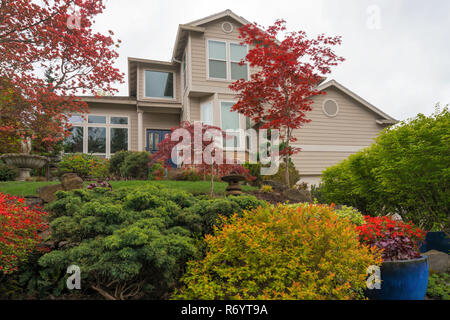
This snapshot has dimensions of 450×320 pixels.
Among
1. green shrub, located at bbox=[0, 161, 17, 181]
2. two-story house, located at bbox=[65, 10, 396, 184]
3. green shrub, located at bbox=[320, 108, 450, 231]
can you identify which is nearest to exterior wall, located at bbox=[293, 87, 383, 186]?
two-story house, located at bbox=[65, 10, 396, 184]

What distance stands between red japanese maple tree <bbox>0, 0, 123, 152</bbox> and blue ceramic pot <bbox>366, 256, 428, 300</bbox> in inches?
291

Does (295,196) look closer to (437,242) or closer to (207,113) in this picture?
(437,242)

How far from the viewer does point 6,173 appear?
9.10 m

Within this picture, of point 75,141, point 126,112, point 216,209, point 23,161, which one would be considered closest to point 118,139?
point 126,112

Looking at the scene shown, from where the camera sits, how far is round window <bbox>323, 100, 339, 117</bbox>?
44.6ft

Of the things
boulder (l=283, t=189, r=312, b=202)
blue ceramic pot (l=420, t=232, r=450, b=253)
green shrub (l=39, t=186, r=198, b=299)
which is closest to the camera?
green shrub (l=39, t=186, r=198, b=299)

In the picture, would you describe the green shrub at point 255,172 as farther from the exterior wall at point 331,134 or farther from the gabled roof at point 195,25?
the gabled roof at point 195,25

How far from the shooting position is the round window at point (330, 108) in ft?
44.6

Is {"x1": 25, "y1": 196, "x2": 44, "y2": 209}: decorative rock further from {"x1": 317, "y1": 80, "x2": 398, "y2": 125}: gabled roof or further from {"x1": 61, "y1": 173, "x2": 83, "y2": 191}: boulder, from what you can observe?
{"x1": 317, "y1": 80, "x2": 398, "y2": 125}: gabled roof

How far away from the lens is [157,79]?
1464 centimetres

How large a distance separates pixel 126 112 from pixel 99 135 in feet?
5.78

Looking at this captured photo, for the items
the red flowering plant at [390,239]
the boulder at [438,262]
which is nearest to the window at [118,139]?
the red flowering plant at [390,239]

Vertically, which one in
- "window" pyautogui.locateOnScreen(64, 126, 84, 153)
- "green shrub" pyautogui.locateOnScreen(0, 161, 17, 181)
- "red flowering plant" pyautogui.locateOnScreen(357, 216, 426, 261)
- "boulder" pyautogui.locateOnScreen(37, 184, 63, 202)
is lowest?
"red flowering plant" pyautogui.locateOnScreen(357, 216, 426, 261)
